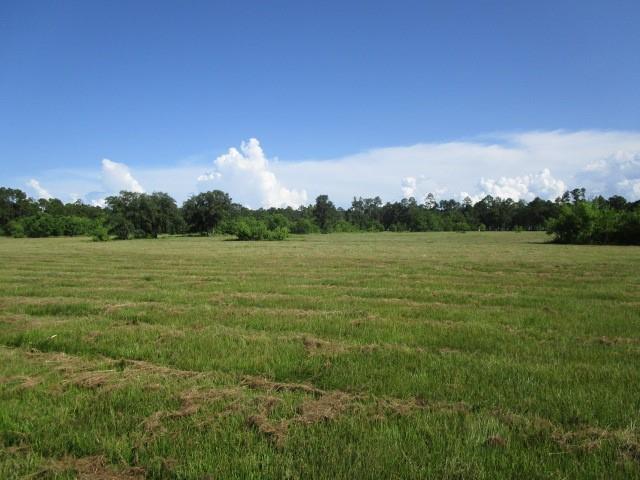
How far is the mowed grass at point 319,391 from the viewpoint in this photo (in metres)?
4.23

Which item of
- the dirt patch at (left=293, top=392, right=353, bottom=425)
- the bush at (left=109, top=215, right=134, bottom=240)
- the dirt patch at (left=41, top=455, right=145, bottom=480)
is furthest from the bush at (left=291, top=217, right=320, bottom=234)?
the dirt patch at (left=41, top=455, right=145, bottom=480)

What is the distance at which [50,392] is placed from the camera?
19.5ft

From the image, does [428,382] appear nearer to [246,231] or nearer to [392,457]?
[392,457]

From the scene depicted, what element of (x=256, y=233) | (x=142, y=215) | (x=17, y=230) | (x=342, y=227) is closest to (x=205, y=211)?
(x=142, y=215)

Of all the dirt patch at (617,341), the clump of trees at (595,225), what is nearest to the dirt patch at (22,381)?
the dirt patch at (617,341)

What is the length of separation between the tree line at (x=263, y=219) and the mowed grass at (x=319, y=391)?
202 ft

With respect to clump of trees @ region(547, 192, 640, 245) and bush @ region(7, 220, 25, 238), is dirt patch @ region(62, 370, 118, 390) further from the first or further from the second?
bush @ region(7, 220, 25, 238)

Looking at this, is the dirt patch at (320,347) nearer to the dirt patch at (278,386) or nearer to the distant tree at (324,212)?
the dirt patch at (278,386)

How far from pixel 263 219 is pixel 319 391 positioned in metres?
102

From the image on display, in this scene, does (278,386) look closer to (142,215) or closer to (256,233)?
(256,233)

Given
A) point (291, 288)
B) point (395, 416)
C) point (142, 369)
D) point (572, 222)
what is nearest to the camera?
point (395, 416)

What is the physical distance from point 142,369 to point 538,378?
610 cm

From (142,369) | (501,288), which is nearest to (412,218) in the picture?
(501,288)

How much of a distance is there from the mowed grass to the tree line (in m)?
61.5
